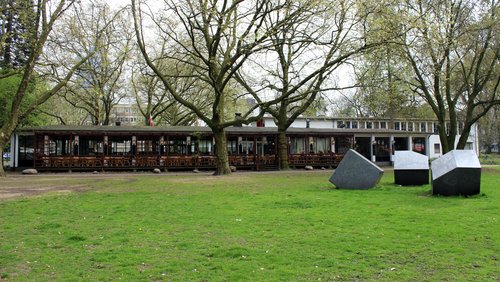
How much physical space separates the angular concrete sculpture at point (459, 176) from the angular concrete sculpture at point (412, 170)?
417 centimetres

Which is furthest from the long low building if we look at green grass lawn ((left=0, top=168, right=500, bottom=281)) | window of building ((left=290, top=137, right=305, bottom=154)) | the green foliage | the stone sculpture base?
the stone sculpture base

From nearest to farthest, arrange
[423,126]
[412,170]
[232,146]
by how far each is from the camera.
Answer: [412,170]
[232,146]
[423,126]

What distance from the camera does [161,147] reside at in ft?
109

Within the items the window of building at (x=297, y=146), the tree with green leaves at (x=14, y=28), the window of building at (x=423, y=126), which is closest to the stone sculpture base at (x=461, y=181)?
the tree with green leaves at (x=14, y=28)

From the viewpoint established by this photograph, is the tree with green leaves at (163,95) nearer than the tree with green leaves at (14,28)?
No

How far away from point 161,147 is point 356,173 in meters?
20.3

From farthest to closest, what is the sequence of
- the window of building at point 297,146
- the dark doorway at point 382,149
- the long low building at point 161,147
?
the dark doorway at point 382,149, the window of building at point 297,146, the long low building at point 161,147

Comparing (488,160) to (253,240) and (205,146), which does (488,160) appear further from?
(253,240)

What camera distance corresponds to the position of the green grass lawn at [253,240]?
526cm

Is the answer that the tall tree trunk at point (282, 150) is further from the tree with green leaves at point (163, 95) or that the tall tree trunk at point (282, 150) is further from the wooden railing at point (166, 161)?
the tree with green leaves at point (163, 95)

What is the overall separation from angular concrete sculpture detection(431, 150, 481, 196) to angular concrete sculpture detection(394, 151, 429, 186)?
417 centimetres

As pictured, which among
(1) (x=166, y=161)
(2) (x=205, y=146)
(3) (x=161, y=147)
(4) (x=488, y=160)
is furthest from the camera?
(4) (x=488, y=160)

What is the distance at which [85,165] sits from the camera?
3014cm

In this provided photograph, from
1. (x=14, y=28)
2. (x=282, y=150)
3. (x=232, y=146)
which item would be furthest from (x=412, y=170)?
(x=14, y=28)
